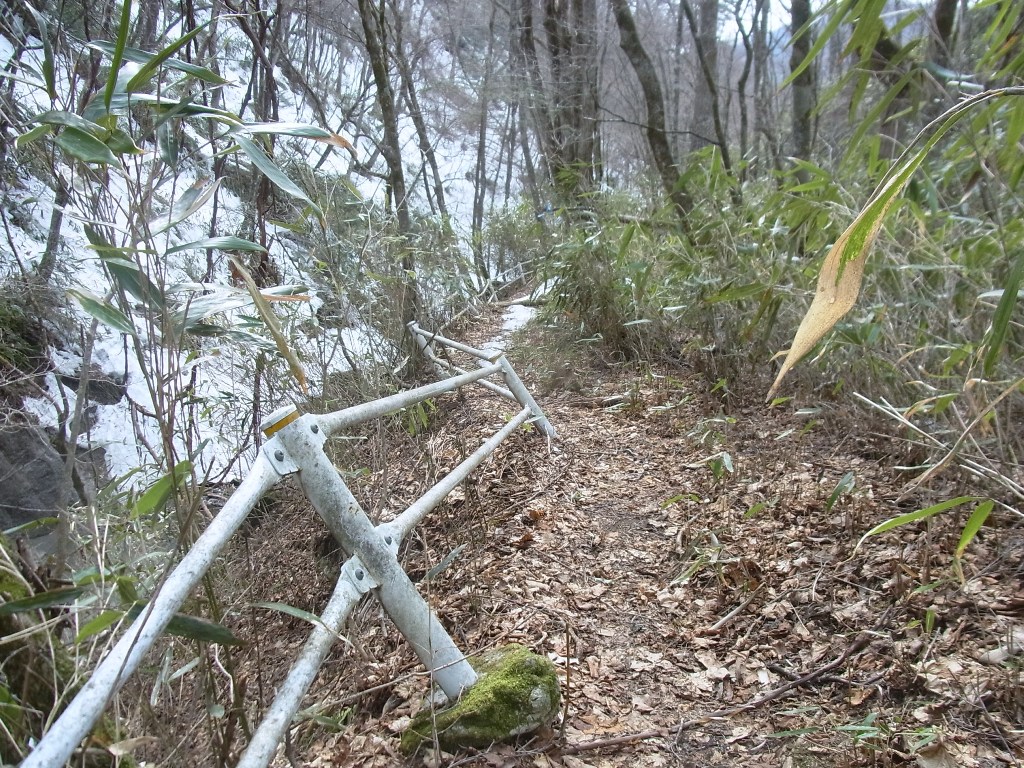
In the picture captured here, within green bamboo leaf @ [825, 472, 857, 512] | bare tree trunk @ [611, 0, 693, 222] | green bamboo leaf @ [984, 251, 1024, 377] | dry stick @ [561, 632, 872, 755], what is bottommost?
dry stick @ [561, 632, 872, 755]

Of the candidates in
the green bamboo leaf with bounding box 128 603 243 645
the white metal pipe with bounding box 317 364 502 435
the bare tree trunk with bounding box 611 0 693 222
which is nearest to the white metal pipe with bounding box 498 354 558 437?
the white metal pipe with bounding box 317 364 502 435

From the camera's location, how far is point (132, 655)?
64 centimetres

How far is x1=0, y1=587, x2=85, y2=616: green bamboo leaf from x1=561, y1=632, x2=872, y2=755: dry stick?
1092mm

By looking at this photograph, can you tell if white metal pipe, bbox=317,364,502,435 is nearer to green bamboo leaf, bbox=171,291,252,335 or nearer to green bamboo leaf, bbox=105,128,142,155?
green bamboo leaf, bbox=171,291,252,335

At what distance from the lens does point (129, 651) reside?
2.07 feet

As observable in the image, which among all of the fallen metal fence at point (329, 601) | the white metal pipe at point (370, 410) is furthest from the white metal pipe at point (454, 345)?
the fallen metal fence at point (329, 601)

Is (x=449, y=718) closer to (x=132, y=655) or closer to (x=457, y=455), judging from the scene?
(x=132, y=655)

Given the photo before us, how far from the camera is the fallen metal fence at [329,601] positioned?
23.7 inches

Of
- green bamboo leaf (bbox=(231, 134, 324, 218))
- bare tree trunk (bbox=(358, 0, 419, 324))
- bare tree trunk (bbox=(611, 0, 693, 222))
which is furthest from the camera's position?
bare tree trunk (bbox=(611, 0, 693, 222))

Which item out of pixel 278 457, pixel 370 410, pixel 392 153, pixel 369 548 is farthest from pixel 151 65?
pixel 392 153

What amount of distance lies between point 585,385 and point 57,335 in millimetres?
3810

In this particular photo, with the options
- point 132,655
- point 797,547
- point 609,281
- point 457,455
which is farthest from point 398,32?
point 132,655

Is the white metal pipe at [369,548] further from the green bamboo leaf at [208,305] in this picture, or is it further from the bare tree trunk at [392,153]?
the bare tree trunk at [392,153]

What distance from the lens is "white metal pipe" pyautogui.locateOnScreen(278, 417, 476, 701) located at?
1120mm
